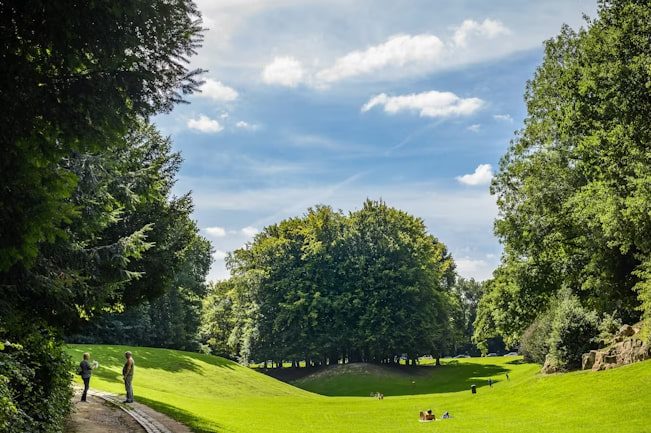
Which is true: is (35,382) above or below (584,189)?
below

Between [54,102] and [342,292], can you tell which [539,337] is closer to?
[342,292]

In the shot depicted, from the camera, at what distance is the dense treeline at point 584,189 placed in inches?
842

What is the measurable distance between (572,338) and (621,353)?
5.76 metres

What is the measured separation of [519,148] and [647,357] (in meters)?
13.2

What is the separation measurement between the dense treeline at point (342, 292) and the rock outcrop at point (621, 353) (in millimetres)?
37632

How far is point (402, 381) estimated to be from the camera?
61.6 meters

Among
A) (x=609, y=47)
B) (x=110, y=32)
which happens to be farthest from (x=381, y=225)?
(x=110, y=32)

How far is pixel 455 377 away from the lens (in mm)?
65562

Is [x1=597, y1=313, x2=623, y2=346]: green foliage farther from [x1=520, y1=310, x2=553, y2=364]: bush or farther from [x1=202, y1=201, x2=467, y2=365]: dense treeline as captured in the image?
[x1=202, y1=201, x2=467, y2=365]: dense treeline

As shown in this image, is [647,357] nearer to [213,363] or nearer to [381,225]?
[213,363]

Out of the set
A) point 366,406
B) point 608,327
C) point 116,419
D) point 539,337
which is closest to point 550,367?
point 608,327

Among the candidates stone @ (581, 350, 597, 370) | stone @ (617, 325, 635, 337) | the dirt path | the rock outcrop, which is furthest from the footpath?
stone @ (617, 325, 635, 337)

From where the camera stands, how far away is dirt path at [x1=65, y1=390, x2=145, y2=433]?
14.5 meters

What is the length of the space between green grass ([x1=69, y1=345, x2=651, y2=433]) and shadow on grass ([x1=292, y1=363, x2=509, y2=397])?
32.7ft
